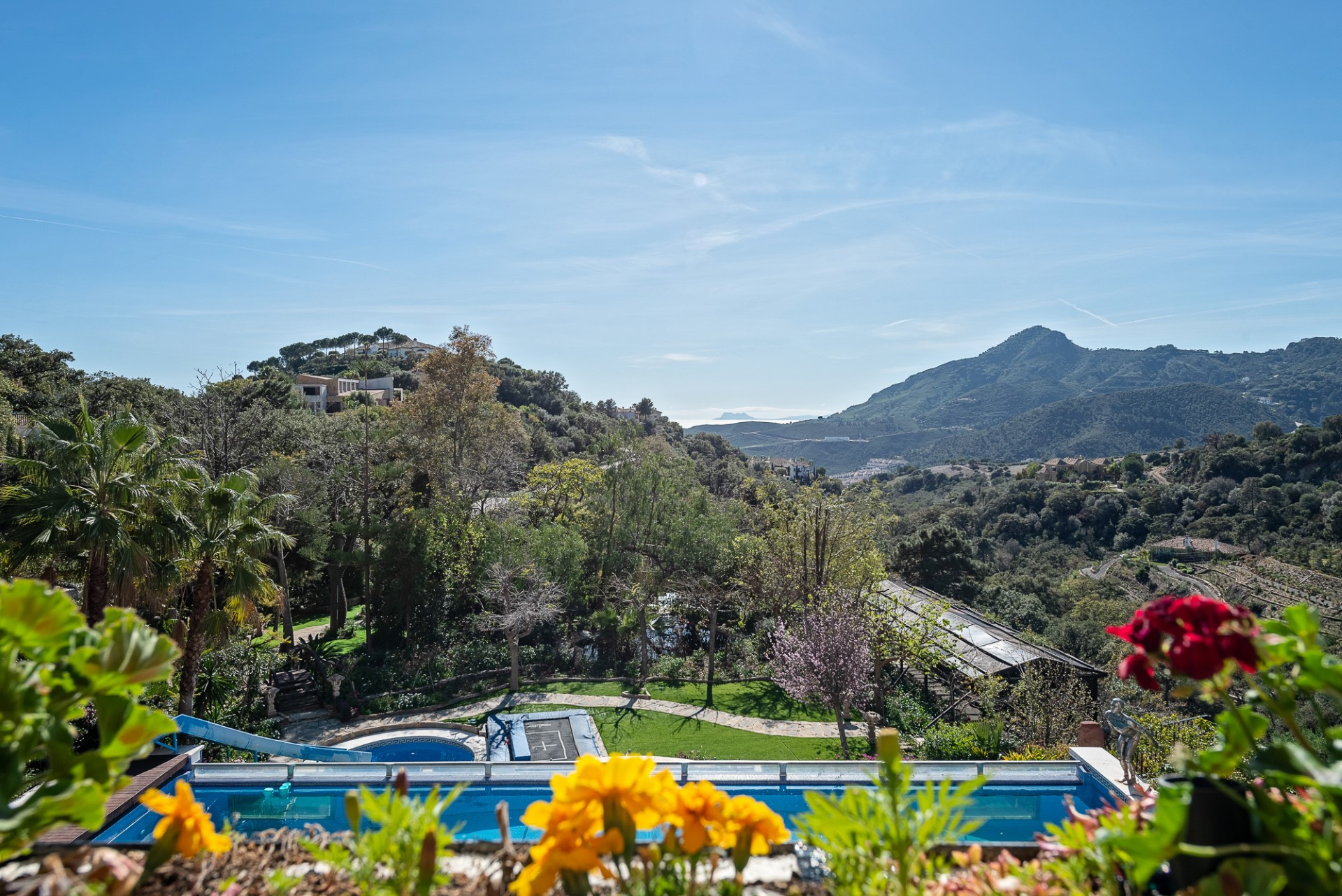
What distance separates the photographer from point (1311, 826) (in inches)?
64.6

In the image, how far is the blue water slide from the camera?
9445 millimetres

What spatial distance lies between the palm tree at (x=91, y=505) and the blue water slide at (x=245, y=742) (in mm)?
1932

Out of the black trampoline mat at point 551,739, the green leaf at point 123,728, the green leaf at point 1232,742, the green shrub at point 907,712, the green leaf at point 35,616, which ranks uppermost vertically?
the green leaf at point 35,616

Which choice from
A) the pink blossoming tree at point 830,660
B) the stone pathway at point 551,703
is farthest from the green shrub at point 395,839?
the stone pathway at point 551,703

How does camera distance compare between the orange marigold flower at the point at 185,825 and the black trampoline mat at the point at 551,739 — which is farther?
the black trampoline mat at the point at 551,739

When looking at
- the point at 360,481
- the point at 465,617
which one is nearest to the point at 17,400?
the point at 360,481

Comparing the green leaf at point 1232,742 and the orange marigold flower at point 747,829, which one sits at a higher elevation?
the green leaf at point 1232,742

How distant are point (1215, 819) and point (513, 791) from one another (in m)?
6.20

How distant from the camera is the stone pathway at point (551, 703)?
14555 millimetres

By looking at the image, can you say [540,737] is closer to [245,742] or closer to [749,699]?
[245,742]

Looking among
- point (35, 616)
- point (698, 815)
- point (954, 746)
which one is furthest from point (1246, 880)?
point (954, 746)

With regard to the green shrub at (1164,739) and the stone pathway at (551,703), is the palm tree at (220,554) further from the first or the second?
the green shrub at (1164,739)

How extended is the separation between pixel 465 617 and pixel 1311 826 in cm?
2083

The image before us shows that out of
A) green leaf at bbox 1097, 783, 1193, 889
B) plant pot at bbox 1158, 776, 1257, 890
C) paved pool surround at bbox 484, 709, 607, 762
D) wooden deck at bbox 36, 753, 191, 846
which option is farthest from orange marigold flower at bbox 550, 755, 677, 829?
paved pool surround at bbox 484, 709, 607, 762
